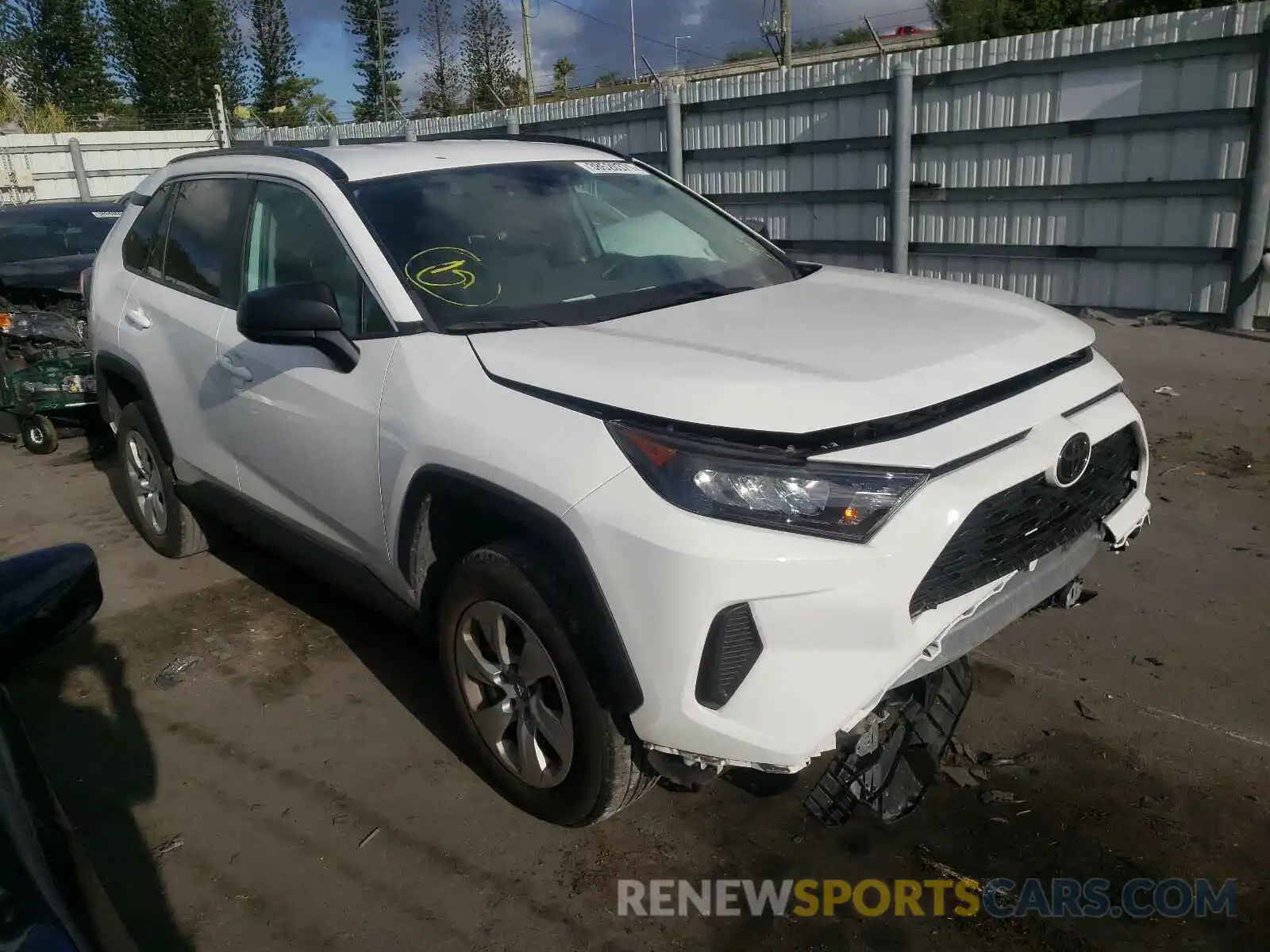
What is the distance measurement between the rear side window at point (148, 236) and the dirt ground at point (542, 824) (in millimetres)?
1533

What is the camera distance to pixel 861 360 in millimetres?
2611

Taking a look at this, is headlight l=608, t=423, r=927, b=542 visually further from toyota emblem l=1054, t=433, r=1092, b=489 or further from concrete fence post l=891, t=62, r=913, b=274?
concrete fence post l=891, t=62, r=913, b=274

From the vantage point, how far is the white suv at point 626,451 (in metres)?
2.33

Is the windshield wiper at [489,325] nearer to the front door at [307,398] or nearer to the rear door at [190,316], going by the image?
the front door at [307,398]

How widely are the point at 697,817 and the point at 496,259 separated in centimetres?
184

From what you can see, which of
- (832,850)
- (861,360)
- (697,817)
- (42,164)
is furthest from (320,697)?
(42,164)

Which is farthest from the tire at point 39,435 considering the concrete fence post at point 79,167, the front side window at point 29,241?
the concrete fence post at point 79,167

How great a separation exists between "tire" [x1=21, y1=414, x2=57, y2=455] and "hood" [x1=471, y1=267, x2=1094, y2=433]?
18.2ft

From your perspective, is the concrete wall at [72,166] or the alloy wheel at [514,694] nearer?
the alloy wheel at [514,694]

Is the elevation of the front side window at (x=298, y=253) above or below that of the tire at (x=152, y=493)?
above

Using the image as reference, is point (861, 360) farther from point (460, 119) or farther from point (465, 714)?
point (460, 119)

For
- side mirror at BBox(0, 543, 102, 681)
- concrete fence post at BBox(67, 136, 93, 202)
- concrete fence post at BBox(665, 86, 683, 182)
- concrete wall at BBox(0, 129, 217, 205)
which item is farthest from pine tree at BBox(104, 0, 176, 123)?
side mirror at BBox(0, 543, 102, 681)

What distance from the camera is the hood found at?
7.93ft

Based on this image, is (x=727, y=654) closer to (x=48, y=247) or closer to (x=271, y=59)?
(x=48, y=247)
